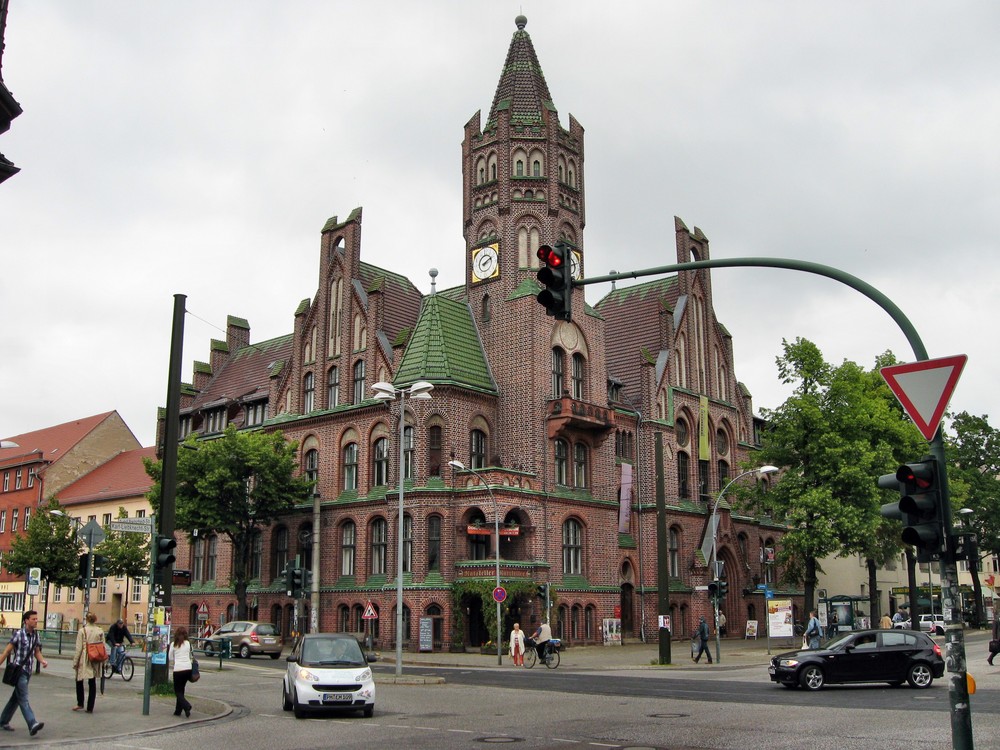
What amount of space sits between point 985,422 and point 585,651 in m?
36.7

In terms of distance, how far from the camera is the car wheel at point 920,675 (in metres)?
23.8

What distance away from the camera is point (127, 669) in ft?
90.8

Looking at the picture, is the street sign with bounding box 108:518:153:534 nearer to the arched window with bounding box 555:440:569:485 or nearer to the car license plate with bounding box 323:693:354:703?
the car license plate with bounding box 323:693:354:703

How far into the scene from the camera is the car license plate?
730 inches

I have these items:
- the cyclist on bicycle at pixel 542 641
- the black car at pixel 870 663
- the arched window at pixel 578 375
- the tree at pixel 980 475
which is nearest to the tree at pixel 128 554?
the arched window at pixel 578 375

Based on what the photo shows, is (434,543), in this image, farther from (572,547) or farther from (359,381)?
(359,381)

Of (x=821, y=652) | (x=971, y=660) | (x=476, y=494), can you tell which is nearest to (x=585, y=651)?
(x=476, y=494)

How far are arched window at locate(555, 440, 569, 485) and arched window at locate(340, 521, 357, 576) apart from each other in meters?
9.99

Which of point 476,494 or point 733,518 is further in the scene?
point 733,518

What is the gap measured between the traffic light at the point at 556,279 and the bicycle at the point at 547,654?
23228 mm

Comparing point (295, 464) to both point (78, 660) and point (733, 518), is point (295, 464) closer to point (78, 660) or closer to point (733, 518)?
point (733, 518)

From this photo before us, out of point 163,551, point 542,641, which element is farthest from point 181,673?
point 542,641

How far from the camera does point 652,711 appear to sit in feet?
61.4

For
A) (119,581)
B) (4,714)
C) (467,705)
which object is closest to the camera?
(4,714)
